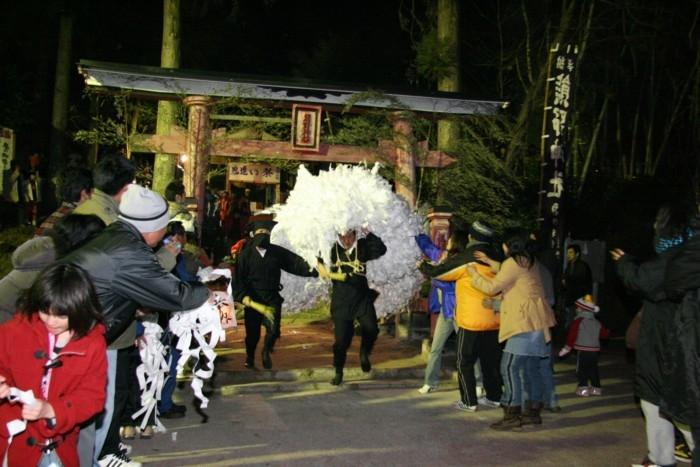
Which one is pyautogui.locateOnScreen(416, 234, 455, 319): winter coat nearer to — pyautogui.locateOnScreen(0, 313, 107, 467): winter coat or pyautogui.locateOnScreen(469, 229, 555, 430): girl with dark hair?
pyautogui.locateOnScreen(469, 229, 555, 430): girl with dark hair

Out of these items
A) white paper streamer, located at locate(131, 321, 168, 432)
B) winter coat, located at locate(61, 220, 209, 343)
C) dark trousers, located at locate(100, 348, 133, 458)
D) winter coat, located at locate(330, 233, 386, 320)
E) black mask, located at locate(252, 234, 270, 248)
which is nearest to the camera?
winter coat, located at locate(61, 220, 209, 343)

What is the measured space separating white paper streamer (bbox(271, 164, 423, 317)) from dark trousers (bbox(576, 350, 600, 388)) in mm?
2206

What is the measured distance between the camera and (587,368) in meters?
9.48

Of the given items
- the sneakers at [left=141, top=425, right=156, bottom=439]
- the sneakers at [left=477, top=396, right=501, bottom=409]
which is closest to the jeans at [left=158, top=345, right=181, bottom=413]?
the sneakers at [left=141, top=425, right=156, bottom=439]

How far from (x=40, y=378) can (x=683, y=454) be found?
553cm

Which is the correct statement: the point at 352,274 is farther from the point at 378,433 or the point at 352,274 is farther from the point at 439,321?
the point at 378,433

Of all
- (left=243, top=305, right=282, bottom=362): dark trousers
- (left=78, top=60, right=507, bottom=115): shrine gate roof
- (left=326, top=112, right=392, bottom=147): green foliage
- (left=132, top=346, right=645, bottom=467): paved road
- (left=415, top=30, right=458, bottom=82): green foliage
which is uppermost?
(left=415, top=30, right=458, bottom=82): green foliage

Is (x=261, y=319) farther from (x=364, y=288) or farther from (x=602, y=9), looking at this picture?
(x=602, y=9)

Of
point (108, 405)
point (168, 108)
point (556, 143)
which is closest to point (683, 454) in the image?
point (108, 405)

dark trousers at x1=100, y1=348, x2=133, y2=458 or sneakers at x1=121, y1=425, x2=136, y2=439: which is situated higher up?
dark trousers at x1=100, y1=348, x2=133, y2=458

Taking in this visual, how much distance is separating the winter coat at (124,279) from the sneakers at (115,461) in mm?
1372

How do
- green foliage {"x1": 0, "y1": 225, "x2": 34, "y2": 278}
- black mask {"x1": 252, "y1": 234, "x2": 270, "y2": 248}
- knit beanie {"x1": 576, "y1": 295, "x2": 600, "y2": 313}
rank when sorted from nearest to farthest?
knit beanie {"x1": 576, "y1": 295, "x2": 600, "y2": 313} → black mask {"x1": 252, "y1": 234, "x2": 270, "y2": 248} → green foliage {"x1": 0, "y1": 225, "x2": 34, "y2": 278}

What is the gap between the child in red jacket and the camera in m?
9.36

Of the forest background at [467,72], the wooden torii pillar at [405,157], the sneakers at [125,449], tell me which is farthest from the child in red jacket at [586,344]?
the sneakers at [125,449]
